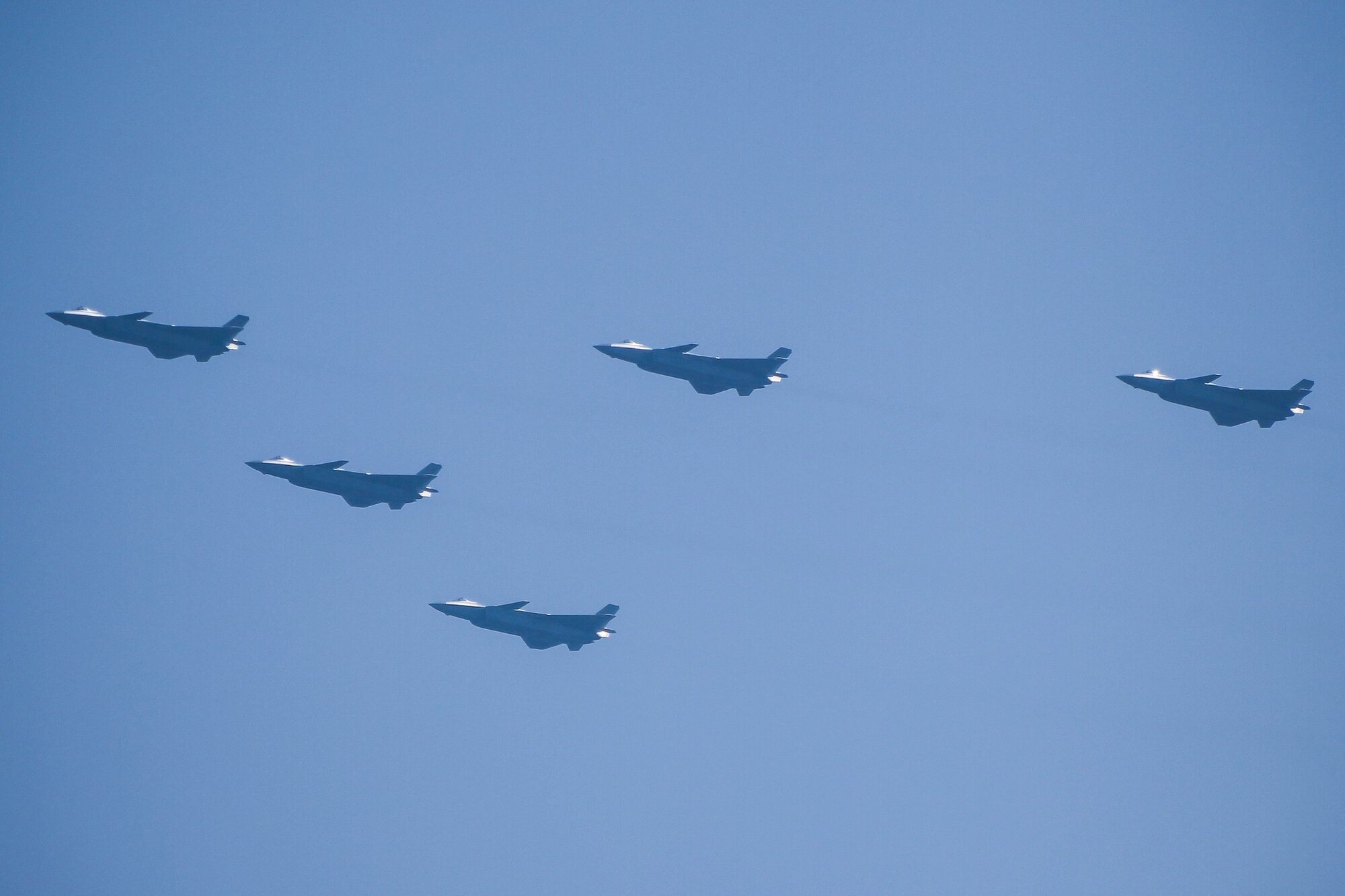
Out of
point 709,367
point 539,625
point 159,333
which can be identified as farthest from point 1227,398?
point 159,333

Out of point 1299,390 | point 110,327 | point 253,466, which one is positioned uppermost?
point 1299,390

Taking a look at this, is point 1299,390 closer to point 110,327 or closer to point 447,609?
point 447,609

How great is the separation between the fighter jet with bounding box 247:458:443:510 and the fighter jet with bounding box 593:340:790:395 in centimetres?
1039

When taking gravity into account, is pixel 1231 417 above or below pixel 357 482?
above

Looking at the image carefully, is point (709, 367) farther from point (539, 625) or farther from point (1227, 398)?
point (1227, 398)

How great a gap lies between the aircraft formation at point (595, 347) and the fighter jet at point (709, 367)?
0.03m

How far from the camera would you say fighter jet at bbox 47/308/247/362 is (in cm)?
8319

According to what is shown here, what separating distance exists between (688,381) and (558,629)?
502 inches

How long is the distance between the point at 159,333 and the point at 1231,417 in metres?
47.2

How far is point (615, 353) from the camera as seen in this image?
86.2 meters

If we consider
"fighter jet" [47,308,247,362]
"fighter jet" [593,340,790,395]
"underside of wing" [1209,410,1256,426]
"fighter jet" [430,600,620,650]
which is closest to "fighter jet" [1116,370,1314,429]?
"underside of wing" [1209,410,1256,426]

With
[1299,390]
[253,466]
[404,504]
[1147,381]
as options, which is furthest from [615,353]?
[1299,390]

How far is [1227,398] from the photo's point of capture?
8444cm

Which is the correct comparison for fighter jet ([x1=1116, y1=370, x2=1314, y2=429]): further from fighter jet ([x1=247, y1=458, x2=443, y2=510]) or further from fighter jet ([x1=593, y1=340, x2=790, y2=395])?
fighter jet ([x1=247, y1=458, x2=443, y2=510])
